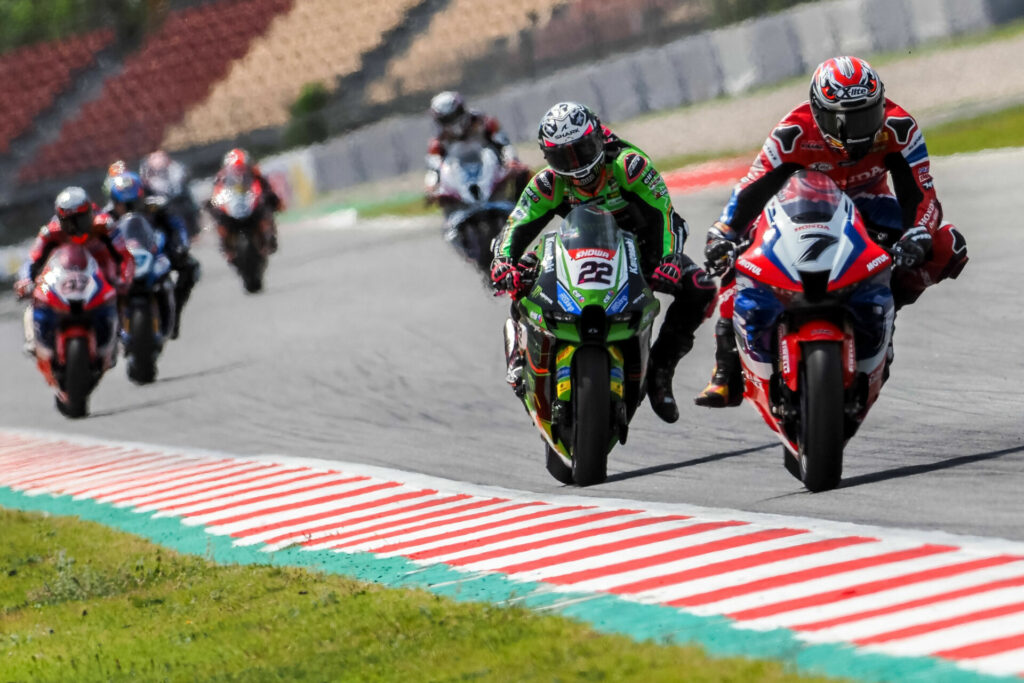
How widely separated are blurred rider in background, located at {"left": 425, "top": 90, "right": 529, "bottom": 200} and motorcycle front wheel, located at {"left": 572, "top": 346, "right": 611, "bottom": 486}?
8780 mm

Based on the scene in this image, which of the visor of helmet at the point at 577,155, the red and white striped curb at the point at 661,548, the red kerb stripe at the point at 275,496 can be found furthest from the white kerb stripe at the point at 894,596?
the red kerb stripe at the point at 275,496

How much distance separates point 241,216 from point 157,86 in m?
20.8

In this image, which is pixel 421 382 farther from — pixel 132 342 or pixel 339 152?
pixel 339 152

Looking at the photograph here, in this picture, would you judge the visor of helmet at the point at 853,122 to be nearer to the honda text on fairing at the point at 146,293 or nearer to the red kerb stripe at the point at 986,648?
the red kerb stripe at the point at 986,648

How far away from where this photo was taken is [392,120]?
109 feet

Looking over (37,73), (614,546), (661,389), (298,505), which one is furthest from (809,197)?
(37,73)

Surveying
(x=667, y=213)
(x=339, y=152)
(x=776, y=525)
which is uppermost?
(x=667, y=213)

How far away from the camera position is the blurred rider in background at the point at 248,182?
20141 mm

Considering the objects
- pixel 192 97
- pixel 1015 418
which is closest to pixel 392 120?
pixel 192 97

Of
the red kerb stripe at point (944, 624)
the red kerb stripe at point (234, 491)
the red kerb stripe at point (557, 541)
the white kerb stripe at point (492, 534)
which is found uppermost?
the red kerb stripe at point (944, 624)

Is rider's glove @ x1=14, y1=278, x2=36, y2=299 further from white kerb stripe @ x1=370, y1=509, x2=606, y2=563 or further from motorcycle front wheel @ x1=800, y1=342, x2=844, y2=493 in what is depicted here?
motorcycle front wheel @ x1=800, y1=342, x2=844, y2=493

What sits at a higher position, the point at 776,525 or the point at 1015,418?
the point at 776,525

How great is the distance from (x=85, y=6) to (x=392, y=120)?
13.7 m

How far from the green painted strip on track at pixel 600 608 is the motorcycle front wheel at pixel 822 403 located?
1302 mm
